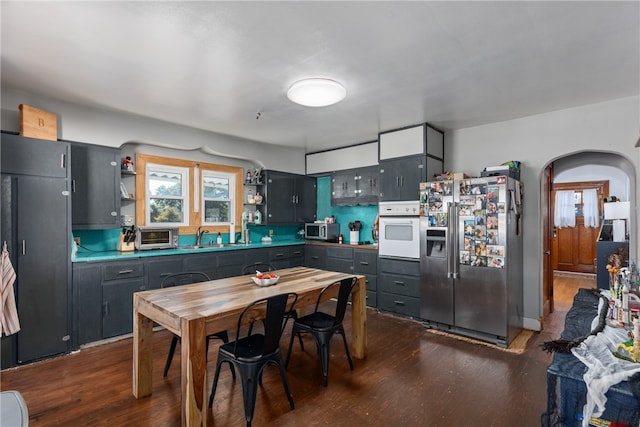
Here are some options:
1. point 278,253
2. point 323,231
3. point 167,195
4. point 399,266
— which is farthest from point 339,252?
point 167,195

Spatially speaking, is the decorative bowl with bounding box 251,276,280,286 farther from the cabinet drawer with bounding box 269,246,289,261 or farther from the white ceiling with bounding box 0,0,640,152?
the cabinet drawer with bounding box 269,246,289,261

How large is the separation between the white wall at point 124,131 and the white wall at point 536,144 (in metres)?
3.20

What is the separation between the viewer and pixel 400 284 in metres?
4.42

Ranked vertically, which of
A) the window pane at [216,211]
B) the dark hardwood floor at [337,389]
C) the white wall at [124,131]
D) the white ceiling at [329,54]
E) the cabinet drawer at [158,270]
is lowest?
the dark hardwood floor at [337,389]

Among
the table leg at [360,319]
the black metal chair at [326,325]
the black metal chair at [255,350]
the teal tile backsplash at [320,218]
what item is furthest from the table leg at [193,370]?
the teal tile backsplash at [320,218]

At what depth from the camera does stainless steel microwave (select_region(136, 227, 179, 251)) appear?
402 centimetres

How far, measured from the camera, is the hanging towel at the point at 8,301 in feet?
8.86

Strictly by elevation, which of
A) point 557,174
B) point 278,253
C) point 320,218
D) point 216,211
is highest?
point 557,174

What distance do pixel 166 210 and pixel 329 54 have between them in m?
3.31

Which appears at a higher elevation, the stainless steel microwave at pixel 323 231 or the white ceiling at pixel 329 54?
the white ceiling at pixel 329 54

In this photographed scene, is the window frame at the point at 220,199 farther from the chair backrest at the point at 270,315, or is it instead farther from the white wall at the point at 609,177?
the white wall at the point at 609,177

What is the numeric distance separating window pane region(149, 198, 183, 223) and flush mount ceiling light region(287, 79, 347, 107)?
264 centimetres

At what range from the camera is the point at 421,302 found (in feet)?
13.5

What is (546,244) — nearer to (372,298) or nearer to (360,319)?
Result: (372,298)
